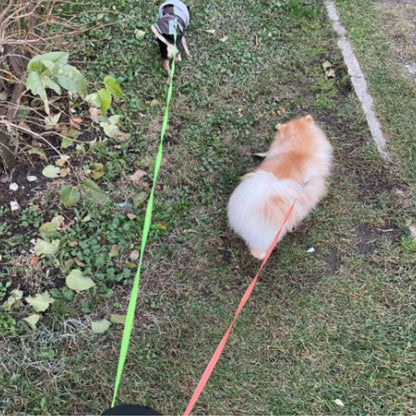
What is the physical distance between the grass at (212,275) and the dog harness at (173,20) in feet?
1.04

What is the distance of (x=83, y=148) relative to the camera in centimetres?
256

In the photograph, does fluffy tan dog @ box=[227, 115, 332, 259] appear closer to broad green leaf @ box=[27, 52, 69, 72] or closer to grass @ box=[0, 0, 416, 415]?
grass @ box=[0, 0, 416, 415]

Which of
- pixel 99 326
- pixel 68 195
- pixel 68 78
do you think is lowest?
pixel 99 326

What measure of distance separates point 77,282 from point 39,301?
215mm

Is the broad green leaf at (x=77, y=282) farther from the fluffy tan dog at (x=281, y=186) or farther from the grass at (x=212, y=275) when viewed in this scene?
the fluffy tan dog at (x=281, y=186)

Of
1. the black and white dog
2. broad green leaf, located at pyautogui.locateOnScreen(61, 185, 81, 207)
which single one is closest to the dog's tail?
broad green leaf, located at pyautogui.locateOnScreen(61, 185, 81, 207)

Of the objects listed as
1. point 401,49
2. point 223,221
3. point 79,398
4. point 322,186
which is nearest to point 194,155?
point 223,221

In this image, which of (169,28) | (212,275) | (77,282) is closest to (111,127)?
(169,28)

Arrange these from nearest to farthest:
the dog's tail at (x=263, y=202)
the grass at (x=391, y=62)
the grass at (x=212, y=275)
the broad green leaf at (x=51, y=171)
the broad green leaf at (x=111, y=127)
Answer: the dog's tail at (x=263, y=202), the grass at (x=212, y=275), the broad green leaf at (x=51, y=171), the broad green leaf at (x=111, y=127), the grass at (x=391, y=62)

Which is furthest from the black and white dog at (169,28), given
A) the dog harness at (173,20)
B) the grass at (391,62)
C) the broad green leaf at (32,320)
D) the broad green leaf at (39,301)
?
the broad green leaf at (32,320)

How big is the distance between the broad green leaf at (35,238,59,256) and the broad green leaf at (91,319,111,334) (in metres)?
0.49

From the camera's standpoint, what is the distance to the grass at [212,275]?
1.96 metres

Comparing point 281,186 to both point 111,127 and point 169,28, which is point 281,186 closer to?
point 111,127

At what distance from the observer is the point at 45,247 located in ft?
7.15
